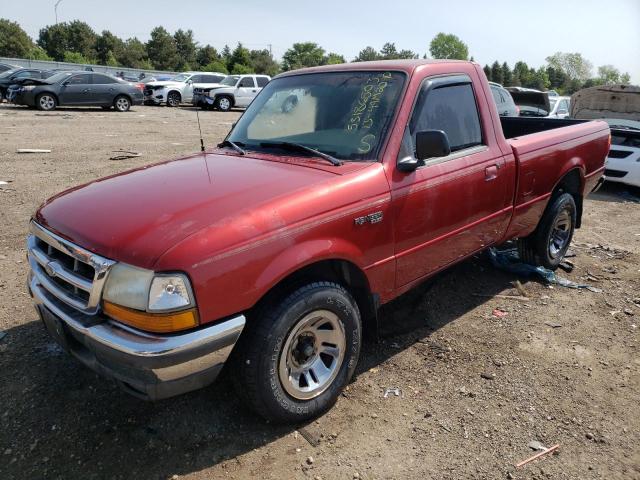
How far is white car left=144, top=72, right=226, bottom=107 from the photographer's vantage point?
985 inches

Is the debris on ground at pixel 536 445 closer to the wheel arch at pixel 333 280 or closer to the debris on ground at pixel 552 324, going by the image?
the wheel arch at pixel 333 280

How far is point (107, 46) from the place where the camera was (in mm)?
77750

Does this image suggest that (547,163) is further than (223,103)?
No

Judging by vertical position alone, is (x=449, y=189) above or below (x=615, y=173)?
above

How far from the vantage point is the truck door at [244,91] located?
23672mm

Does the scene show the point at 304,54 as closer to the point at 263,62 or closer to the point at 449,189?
the point at 263,62

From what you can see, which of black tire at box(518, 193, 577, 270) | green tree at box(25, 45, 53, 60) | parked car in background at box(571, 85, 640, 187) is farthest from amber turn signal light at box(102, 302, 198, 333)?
green tree at box(25, 45, 53, 60)

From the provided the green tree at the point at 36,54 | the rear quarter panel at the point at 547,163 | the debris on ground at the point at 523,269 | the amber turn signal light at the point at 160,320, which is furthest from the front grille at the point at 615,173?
the green tree at the point at 36,54

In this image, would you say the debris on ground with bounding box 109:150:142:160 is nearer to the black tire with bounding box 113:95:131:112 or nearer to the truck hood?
the truck hood

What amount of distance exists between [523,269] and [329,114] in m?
2.75

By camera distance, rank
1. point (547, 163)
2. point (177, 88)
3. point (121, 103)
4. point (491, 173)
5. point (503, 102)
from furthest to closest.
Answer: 1. point (177, 88)
2. point (121, 103)
3. point (503, 102)
4. point (547, 163)
5. point (491, 173)

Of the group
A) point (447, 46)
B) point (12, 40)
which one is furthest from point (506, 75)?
point (12, 40)

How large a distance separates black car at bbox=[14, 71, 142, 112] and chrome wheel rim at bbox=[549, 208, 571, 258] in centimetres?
1879

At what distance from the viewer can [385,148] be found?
299cm
